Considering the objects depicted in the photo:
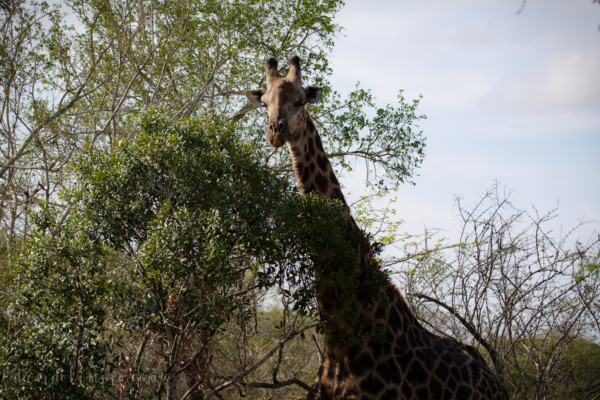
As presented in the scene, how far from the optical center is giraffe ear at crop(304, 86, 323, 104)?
18.8ft

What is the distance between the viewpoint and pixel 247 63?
11.6m

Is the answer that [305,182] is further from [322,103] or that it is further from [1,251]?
[322,103]

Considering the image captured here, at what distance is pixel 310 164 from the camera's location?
5.79 meters

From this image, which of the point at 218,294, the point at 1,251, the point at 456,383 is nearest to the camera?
the point at 218,294

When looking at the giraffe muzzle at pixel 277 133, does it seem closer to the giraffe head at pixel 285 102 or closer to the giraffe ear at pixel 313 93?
the giraffe head at pixel 285 102

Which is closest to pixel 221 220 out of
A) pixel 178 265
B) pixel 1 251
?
pixel 178 265

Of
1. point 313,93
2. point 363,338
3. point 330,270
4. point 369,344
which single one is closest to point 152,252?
point 330,270

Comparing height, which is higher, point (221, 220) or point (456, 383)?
point (221, 220)

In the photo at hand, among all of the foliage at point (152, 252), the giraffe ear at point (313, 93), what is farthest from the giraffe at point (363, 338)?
the foliage at point (152, 252)

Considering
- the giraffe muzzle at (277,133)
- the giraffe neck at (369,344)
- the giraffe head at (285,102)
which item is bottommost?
the giraffe neck at (369,344)

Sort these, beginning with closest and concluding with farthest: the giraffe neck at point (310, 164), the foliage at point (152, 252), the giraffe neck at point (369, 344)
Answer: the foliage at point (152, 252) < the giraffe neck at point (369, 344) < the giraffe neck at point (310, 164)

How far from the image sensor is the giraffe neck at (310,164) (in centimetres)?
566

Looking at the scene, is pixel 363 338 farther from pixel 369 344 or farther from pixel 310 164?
pixel 310 164

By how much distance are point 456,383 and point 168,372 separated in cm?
279
